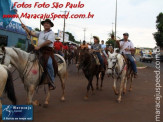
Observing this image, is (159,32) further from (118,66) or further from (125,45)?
(118,66)

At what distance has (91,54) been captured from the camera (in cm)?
800

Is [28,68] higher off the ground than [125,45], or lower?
lower

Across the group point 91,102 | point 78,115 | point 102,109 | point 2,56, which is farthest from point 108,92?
point 2,56

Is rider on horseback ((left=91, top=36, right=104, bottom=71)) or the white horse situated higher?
rider on horseback ((left=91, top=36, right=104, bottom=71))

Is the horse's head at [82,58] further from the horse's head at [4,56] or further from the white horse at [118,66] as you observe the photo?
the horse's head at [4,56]

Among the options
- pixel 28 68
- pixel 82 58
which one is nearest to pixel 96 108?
pixel 82 58

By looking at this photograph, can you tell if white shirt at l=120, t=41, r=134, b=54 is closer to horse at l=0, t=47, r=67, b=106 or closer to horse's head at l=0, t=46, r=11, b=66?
horse at l=0, t=47, r=67, b=106

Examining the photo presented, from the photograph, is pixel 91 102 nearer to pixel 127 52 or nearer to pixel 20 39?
pixel 127 52

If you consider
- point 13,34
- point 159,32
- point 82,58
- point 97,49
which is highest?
point 159,32

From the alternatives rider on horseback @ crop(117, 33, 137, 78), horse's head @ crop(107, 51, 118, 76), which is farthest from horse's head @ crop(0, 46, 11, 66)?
rider on horseback @ crop(117, 33, 137, 78)

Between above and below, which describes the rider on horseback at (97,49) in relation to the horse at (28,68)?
above

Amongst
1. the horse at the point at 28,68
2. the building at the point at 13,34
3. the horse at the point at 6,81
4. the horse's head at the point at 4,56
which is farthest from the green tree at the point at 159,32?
the horse at the point at 6,81

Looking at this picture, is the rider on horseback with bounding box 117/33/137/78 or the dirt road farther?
the rider on horseback with bounding box 117/33/137/78

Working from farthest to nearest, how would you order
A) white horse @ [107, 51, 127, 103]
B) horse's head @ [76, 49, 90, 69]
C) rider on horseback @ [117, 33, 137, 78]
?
1. rider on horseback @ [117, 33, 137, 78]
2. horse's head @ [76, 49, 90, 69]
3. white horse @ [107, 51, 127, 103]
